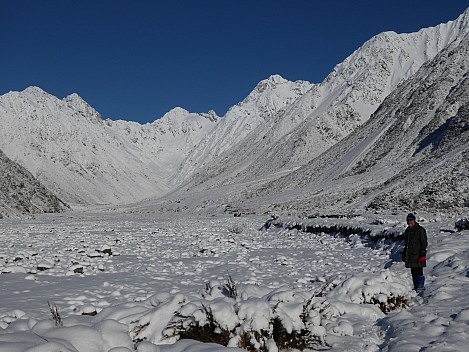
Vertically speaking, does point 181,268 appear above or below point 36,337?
below

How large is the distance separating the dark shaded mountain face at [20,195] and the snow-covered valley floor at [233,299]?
68119 millimetres

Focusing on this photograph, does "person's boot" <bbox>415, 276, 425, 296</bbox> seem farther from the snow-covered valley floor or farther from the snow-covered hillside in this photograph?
the snow-covered hillside

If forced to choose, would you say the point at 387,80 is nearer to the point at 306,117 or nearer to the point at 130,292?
the point at 306,117

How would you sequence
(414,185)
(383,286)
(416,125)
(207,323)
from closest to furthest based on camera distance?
(207,323), (383,286), (414,185), (416,125)

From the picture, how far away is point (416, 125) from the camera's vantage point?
93.7 meters

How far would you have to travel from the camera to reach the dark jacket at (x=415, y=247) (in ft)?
35.4

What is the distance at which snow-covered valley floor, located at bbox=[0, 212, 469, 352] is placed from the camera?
633cm

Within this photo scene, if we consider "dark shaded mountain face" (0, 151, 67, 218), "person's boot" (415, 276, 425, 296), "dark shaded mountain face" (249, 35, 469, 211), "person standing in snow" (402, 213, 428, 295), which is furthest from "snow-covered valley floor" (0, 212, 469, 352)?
"dark shaded mountain face" (0, 151, 67, 218)

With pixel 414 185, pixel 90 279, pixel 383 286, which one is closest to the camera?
pixel 383 286

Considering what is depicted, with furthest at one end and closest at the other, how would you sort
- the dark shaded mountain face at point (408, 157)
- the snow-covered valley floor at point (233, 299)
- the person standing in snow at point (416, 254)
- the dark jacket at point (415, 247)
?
the dark shaded mountain face at point (408, 157) < the dark jacket at point (415, 247) < the person standing in snow at point (416, 254) < the snow-covered valley floor at point (233, 299)

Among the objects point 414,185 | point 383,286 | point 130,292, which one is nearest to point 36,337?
point 130,292

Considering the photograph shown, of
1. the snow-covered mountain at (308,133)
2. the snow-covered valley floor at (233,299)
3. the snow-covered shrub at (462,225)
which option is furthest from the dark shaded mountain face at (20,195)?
the snow-covered shrub at (462,225)

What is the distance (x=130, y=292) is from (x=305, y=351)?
6.40m

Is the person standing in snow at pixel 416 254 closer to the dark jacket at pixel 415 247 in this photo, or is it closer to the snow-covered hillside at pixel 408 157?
the dark jacket at pixel 415 247
